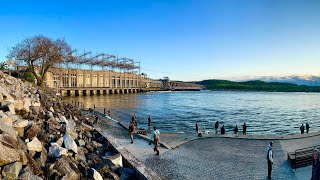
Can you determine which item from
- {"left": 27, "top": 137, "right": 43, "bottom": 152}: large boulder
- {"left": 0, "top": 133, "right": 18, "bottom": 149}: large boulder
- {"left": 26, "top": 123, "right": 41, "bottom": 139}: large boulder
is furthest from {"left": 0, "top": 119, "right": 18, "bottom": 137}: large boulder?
{"left": 26, "top": 123, "right": 41, "bottom": 139}: large boulder

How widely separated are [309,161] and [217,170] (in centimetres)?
519

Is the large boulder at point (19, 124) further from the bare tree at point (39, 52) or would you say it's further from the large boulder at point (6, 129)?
the bare tree at point (39, 52)

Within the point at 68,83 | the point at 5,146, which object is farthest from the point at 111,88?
the point at 5,146

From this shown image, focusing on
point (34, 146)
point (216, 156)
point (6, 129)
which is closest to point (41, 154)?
point (34, 146)

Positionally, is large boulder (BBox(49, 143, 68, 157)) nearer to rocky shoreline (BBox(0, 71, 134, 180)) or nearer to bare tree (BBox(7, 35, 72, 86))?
rocky shoreline (BBox(0, 71, 134, 180))

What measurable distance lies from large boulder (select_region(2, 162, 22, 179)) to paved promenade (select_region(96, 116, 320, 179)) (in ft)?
20.0

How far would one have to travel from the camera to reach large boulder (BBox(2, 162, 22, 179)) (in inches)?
256

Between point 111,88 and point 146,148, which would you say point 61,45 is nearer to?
point 146,148

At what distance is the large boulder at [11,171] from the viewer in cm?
651

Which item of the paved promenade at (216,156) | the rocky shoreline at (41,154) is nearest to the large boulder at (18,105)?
the rocky shoreline at (41,154)

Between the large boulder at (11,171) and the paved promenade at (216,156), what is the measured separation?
240 inches

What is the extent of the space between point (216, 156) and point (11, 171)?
38.7ft

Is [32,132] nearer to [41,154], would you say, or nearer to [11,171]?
[41,154]

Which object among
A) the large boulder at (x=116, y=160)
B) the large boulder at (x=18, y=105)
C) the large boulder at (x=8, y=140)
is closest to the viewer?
the large boulder at (x=8, y=140)
